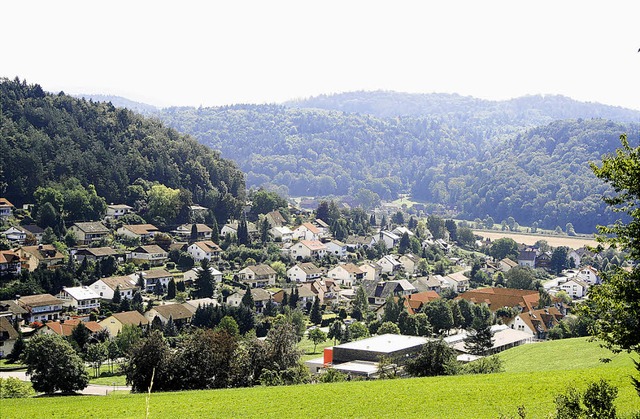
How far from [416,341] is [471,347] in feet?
10.3

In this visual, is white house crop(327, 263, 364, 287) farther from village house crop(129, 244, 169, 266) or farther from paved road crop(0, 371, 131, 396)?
paved road crop(0, 371, 131, 396)

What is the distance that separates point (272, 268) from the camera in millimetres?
67188

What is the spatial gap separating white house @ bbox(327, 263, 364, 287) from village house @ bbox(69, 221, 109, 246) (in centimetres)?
2135

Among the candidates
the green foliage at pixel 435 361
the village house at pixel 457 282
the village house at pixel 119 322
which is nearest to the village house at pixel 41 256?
the village house at pixel 119 322

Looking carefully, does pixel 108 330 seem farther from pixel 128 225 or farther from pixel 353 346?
pixel 128 225

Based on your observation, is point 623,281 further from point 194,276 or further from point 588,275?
point 588,275

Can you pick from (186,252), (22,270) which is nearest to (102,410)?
(22,270)

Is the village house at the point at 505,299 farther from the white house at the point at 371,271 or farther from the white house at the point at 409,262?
the white house at the point at 409,262

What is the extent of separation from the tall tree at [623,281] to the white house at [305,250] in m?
62.1

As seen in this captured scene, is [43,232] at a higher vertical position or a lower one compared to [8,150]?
lower

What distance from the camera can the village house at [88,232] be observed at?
64.8 metres

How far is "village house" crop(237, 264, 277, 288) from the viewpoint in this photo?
62.9 meters

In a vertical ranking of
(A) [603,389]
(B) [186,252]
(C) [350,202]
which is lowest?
(C) [350,202]

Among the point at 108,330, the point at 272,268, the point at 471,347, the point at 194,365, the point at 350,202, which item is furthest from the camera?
the point at 350,202
